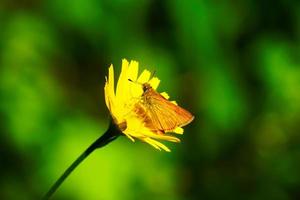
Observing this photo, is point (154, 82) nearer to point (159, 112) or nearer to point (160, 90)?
A: point (159, 112)

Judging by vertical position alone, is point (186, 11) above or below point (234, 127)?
above

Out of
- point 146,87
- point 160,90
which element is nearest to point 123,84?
point 146,87

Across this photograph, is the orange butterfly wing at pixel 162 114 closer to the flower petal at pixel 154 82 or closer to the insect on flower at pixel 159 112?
the insect on flower at pixel 159 112

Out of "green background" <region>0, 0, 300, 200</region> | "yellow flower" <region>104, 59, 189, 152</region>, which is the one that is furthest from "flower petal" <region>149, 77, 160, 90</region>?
"green background" <region>0, 0, 300, 200</region>

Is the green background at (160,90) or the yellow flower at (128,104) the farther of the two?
the green background at (160,90)

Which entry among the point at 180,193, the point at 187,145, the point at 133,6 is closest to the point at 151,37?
the point at 133,6

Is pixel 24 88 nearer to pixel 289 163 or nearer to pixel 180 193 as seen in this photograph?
pixel 180 193

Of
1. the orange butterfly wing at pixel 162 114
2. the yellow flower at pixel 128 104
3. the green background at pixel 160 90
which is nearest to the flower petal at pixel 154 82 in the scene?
the yellow flower at pixel 128 104
